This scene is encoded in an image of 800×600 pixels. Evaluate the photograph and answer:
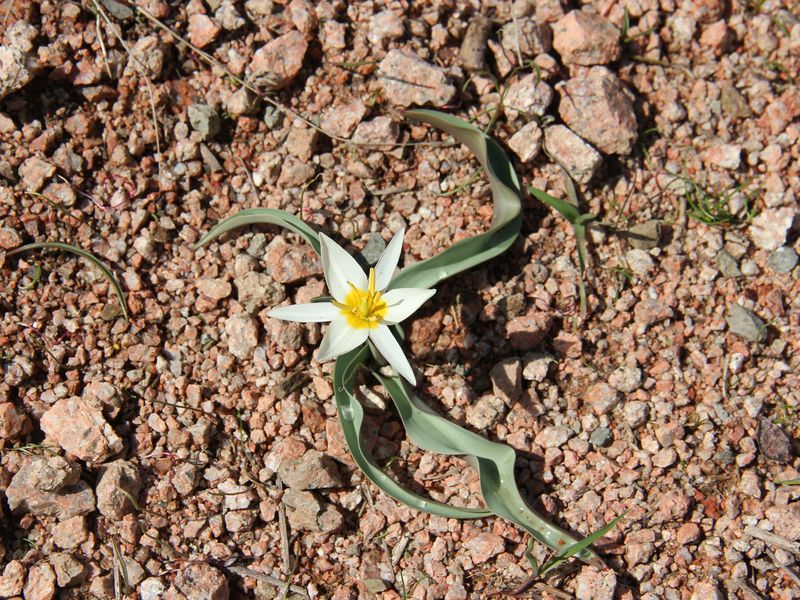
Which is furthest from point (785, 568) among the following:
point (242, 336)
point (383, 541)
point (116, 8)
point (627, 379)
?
point (116, 8)

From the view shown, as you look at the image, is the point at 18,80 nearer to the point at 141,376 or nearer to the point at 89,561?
the point at 141,376

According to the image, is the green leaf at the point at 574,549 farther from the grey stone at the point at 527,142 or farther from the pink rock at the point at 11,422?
the pink rock at the point at 11,422

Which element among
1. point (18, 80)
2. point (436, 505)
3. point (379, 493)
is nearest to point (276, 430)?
point (379, 493)

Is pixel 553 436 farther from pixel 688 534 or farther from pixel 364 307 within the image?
pixel 364 307

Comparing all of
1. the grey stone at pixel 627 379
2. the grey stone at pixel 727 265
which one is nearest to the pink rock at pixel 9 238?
the grey stone at pixel 627 379

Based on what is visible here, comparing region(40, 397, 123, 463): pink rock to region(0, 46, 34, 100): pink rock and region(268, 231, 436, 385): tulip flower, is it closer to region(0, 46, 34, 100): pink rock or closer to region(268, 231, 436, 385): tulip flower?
region(268, 231, 436, 385): tulip flower

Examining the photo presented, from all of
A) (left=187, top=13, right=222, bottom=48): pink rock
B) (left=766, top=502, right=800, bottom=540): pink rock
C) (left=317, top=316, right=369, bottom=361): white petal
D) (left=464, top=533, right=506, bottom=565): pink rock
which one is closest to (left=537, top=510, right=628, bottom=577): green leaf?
(left=464, top=533, right=506, bottom=565): pink rock
